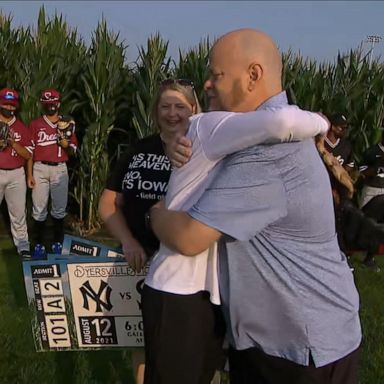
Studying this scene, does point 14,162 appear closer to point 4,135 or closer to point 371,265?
point 4,135

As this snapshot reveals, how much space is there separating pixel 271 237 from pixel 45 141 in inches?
283

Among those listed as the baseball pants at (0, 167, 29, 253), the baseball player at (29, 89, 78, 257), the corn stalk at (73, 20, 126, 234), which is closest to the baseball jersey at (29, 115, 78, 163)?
the baseball player at (29, 89, 78, 257)

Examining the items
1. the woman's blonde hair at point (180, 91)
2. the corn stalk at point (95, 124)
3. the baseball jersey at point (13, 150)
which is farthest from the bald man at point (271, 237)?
the corn stalk at point (95, 124)

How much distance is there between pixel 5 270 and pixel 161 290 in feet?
18.2

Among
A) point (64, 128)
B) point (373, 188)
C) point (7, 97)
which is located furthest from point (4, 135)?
point (373, 188)

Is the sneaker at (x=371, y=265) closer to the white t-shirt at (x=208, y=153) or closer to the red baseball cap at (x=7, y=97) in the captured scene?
the red baseball cap at (x=7, y=97)

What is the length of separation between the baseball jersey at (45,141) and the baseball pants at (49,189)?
4.5 inches

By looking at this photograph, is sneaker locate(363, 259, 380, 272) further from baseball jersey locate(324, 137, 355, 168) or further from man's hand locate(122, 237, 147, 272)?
man's hand locate(122, 237, 147, 272)

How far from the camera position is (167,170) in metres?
2.86

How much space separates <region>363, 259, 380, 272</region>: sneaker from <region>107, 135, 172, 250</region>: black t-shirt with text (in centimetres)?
544

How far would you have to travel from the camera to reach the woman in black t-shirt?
286 cm

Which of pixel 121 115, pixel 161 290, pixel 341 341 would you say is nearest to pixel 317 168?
pixel 341 341

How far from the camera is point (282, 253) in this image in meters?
1.77

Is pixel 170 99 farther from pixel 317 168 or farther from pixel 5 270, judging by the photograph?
pixel 5 270
